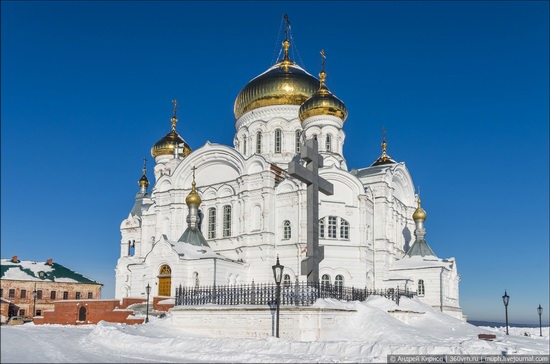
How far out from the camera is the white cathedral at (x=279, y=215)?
30.8 meters

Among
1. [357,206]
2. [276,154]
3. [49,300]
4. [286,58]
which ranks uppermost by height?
[286,58]

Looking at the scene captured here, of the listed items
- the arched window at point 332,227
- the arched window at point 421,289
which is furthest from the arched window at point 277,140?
the arched window at point 421,289

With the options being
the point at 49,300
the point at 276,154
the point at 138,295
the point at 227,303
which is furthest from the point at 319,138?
the point at 49,300

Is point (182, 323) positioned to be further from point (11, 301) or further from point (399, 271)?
point (11, 301)

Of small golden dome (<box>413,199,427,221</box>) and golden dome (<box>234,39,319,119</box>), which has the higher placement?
golden dome (<box>234,39,319,119</box>)

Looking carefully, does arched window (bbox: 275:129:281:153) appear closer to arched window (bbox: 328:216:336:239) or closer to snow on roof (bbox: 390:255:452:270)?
arched window (bbox: 328:216:336:239)

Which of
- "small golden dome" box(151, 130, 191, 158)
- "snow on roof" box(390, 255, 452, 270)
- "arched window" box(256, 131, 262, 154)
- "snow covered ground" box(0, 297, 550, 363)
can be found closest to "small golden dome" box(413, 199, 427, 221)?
"snow on roof" box(390, 255, 452, 270)

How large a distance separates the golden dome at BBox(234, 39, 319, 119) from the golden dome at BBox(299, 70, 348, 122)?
2392 mm

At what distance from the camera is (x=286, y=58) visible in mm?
42562

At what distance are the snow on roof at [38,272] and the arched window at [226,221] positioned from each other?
55.4 feet

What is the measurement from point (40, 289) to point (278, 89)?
914 inches

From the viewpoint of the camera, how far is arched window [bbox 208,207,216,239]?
34938 mm

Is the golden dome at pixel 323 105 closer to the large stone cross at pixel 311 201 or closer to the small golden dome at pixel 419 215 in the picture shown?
the small golden dome at pixel 419 215

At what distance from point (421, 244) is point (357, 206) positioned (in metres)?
6.40
